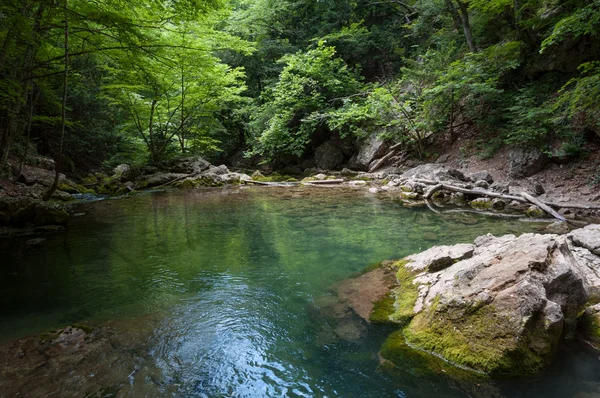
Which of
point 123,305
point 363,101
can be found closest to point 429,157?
point 363,101

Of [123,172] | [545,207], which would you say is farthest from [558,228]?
[123,172]

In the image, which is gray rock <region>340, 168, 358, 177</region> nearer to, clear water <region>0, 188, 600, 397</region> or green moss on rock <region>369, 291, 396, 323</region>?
clear water <region>0, 188, 600, 397</region>

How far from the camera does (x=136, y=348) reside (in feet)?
10.7

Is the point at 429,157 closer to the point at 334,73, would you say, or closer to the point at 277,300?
the point at 334,73

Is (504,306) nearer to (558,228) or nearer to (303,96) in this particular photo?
(558,228)

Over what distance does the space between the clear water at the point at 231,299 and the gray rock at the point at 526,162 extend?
4.50m

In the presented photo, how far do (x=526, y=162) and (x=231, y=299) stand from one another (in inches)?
463

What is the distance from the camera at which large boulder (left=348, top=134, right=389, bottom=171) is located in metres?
18.5

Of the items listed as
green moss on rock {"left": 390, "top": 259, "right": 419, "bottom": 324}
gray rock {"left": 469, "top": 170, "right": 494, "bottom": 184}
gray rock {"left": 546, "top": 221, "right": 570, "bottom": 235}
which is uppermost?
gray rock {"left": 469, "top": 170, "right": 494, "bottom": 184}

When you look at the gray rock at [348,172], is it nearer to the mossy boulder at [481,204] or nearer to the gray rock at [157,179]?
the mossy boulder at [481,204]

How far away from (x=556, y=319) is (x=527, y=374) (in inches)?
21.9

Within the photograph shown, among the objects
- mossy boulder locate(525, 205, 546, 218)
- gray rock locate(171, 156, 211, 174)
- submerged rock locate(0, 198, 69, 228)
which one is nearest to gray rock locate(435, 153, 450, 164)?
mossy boulder locate(525, 205, 546, 218)

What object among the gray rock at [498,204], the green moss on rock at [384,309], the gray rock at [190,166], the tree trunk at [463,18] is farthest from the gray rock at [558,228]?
the gray rock at [190,166]

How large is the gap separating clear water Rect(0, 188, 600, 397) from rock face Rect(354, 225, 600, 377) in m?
0.27
